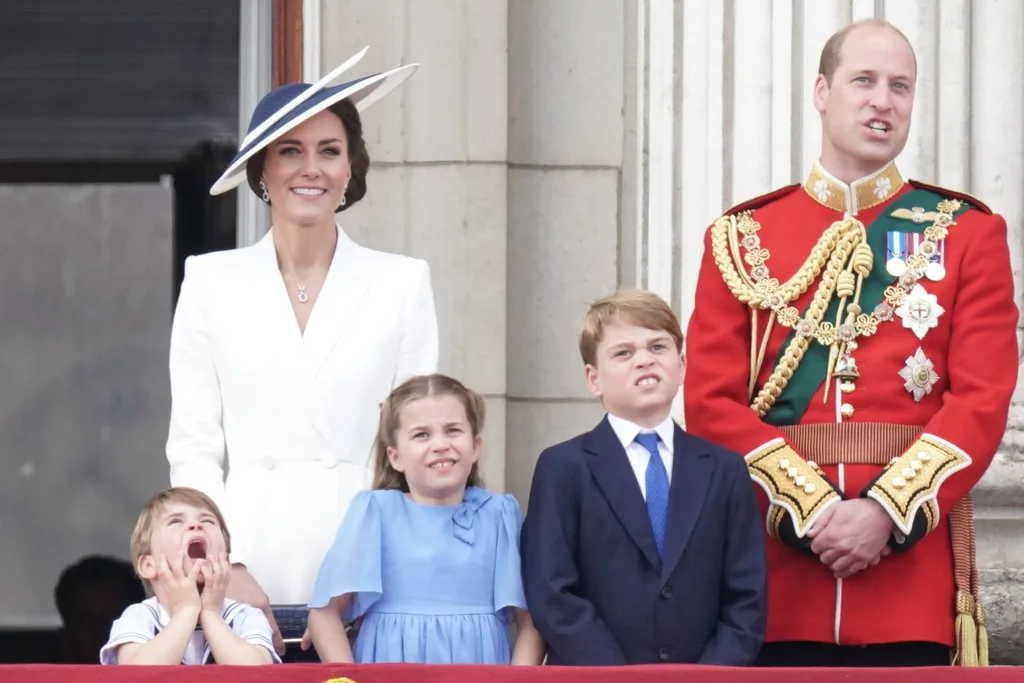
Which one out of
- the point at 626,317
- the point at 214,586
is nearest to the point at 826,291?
the point at 626,317

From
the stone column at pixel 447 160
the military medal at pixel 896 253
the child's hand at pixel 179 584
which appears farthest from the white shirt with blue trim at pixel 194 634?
the stone column at pixel 447 160

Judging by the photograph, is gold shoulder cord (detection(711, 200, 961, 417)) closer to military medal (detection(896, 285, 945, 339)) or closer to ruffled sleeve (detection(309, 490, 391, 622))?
military medal (detection(896, 285, 945, 339))

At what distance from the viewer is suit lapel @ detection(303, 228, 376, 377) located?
14.7 feet

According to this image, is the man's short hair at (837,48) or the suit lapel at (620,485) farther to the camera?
the man's short hair at (837,48)

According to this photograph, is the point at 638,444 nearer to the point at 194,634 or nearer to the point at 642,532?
the point at 642,532

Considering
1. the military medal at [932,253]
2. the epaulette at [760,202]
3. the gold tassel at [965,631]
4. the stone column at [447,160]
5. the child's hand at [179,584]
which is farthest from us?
the stone column at [447,160]

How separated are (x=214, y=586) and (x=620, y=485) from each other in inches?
31.3

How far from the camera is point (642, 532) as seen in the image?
416 cm

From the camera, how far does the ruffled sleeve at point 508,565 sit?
4.20 m

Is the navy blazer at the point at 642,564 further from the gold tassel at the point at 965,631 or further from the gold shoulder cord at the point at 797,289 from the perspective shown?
the gold tassel at the point at 965,631

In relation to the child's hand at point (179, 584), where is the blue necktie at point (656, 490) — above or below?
above

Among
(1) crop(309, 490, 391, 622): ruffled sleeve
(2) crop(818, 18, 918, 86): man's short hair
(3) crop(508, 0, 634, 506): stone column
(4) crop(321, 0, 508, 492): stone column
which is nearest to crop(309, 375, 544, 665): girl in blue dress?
(1) crop(309, 490, 391, 622): ruffled sleeve

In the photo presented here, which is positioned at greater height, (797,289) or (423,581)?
(797,289)

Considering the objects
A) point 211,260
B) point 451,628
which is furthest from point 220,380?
point 451,628
